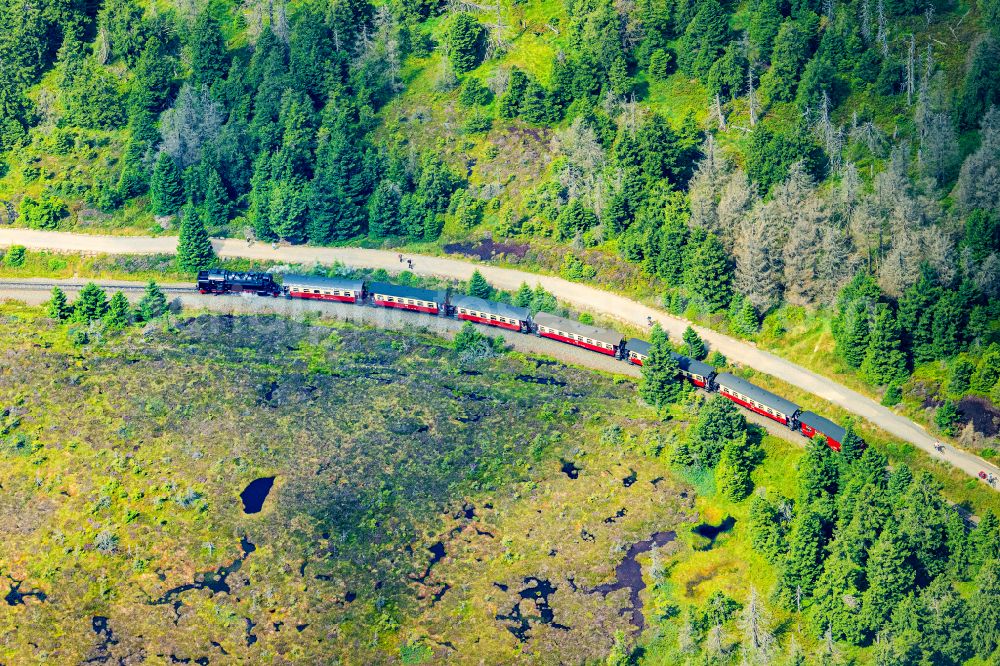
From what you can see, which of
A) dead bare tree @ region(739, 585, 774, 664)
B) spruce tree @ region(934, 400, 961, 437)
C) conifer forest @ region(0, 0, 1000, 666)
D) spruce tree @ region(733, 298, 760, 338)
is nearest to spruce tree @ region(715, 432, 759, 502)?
conifer forest @ region(0, 0, 1000, 666)

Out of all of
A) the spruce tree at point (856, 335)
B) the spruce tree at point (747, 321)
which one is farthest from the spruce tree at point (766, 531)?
the spruce tree at point (747, 321)

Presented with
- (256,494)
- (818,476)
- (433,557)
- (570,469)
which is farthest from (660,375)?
(256,494)

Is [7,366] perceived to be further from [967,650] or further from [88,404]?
[967,650]

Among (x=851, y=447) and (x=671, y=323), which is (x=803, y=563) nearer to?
(x=851, y=447)

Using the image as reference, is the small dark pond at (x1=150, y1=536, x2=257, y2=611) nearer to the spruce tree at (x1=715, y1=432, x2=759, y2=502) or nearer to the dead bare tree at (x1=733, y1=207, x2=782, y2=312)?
the spruce tree at (x1=715, y1=432, x2=759, y2=502)

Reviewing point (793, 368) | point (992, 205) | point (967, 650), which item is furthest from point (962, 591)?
point (992, 205)
